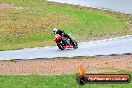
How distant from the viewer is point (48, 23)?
4125 centimetres

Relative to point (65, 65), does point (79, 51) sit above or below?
below

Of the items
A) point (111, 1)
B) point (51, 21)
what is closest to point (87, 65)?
point (51, 21)

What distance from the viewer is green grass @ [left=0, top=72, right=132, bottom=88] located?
17.1 meters

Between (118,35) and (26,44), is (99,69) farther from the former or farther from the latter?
(118,35)

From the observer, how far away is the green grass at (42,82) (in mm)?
17055

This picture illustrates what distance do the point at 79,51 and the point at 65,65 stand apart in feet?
17.1

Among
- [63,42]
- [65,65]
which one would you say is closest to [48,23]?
[63,42]

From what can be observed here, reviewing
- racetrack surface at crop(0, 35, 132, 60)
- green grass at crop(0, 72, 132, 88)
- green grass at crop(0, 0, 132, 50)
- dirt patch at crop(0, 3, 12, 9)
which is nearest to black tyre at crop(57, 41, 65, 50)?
racetrack surface at crop(0, 35, 132, 60)

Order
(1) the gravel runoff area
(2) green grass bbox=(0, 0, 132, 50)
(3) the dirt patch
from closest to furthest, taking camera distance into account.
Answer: (1) the gravel runoff area, (2) green grass bbox=(0, 0, 132, 50), (3) the dirt patch

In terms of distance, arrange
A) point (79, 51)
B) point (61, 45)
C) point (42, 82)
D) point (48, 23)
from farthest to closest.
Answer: point (48, 23) < point (61, 45) < point (79, 51) < point (42, 82)

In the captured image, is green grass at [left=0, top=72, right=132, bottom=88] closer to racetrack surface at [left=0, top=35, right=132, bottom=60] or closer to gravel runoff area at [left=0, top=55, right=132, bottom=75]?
gravel runoff area at [left=0, top=55, right=132, bottom=75]

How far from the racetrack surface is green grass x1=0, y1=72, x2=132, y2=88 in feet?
21.3

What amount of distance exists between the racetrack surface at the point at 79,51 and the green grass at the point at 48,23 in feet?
9.28

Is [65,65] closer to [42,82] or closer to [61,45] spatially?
[42,82]
